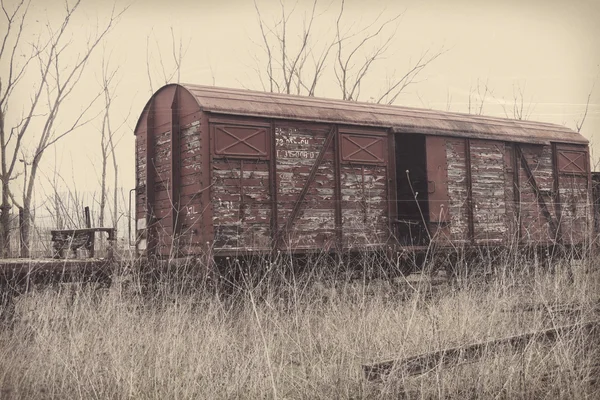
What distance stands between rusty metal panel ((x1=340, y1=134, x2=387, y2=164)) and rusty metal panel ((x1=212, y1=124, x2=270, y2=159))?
141cm

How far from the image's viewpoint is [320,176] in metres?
9.10

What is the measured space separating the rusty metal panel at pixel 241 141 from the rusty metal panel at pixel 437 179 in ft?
10.4

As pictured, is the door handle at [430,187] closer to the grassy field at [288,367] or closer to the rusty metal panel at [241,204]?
the rusty metal panel at [241,204]

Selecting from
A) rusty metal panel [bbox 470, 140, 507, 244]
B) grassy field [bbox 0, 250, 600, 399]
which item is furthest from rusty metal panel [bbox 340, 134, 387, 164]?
grassy field [bbox 0, 250, 600, 399]

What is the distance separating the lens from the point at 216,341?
548cm

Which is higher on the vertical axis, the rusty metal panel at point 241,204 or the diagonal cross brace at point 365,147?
the diagonal cross brace at point 365,147

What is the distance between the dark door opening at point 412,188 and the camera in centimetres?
1036

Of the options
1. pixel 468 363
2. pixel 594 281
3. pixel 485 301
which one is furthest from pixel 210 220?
pixel 594 281

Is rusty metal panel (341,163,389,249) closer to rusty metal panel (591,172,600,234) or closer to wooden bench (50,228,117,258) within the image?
wooden bench (50,228,117,258)

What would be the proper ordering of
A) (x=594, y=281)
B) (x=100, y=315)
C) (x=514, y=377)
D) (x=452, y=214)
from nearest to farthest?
(x=514, y=377) < (x=100, y=315) < (x=594, y=281) < (x=452, y=214)

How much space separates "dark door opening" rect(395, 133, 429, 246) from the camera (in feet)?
34.0

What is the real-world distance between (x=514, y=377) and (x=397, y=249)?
5330 millimetres

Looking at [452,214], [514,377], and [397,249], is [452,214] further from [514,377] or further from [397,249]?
[514,377]

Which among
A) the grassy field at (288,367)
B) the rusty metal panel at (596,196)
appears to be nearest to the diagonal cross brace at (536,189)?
the rusty metal panel at (596,196)
